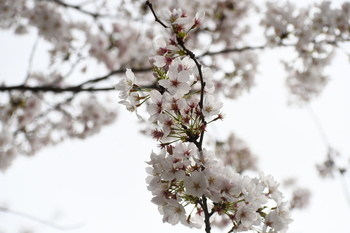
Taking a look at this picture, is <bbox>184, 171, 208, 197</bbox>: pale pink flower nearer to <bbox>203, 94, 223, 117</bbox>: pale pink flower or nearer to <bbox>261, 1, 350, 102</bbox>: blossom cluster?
<bbox>203, 94, 223, 117</bbox>: pale pink flower

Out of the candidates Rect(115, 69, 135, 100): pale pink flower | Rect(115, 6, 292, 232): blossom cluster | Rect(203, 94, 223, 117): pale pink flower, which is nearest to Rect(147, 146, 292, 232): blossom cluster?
Rect(115, 6, 292, 232): blossom cluster

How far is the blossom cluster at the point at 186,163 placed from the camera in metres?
1.30

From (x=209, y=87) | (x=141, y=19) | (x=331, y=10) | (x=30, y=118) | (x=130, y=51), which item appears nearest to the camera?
(x=209, y=87)

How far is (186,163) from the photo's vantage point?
1.30 metres

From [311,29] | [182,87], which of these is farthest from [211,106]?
[311,29]

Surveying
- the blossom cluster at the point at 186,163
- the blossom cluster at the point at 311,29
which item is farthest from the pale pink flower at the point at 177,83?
the blossom cluster at the point at 311,29

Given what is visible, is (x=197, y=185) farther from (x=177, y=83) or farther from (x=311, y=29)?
(x=311, y=29)

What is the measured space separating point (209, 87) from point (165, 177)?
19.7 inches

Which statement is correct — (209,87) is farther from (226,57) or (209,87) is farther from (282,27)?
(226,57)

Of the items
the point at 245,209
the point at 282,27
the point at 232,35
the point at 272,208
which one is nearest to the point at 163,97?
the point at 245,209

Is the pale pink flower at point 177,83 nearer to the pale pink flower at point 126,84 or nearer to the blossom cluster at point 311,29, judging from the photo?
the pale pink flower at point 126,84

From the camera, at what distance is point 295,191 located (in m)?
6.48

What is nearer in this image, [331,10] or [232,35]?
[331,10]

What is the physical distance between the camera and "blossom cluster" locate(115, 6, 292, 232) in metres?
1.30
